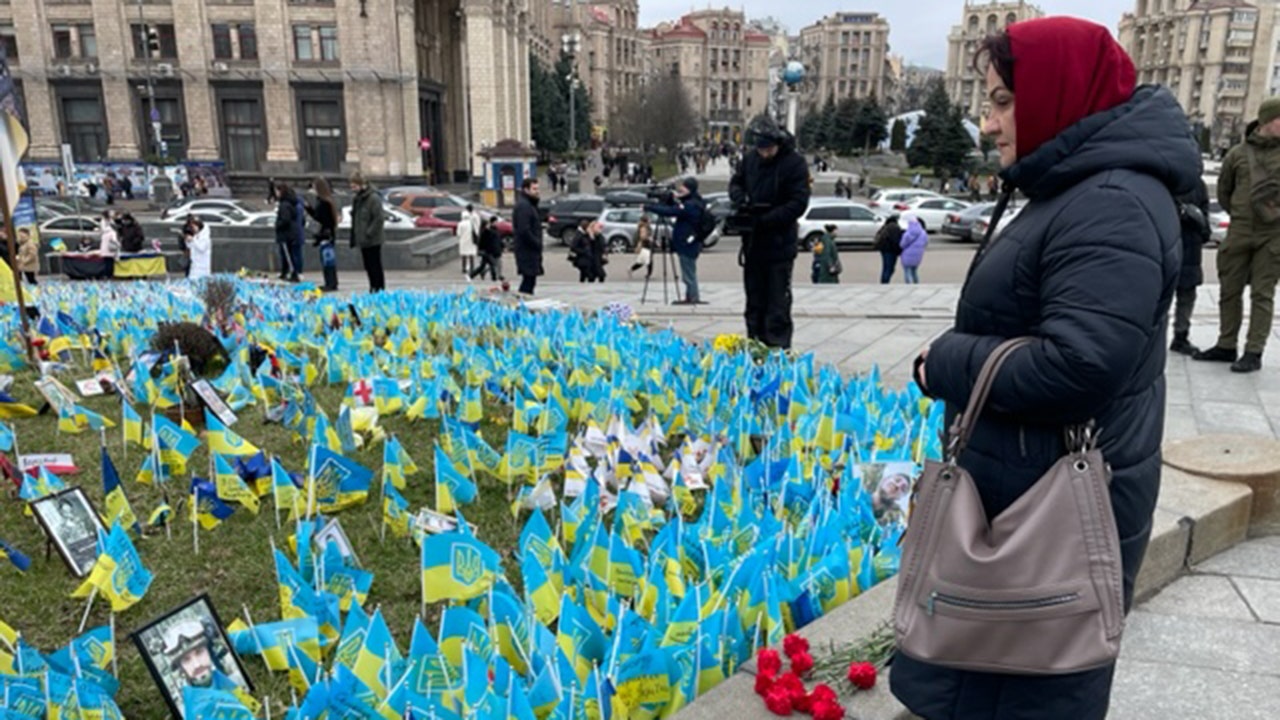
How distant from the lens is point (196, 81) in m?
47.0

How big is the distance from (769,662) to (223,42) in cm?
5261

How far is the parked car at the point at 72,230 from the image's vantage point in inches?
877

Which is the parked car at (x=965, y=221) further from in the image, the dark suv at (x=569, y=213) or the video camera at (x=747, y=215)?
the video camera at (x=747, y=215)

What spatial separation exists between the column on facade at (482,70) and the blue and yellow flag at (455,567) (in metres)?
50.2

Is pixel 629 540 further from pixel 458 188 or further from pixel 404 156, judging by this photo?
pixel 458 188

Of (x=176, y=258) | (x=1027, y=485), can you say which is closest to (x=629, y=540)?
(x=1027, y=485)

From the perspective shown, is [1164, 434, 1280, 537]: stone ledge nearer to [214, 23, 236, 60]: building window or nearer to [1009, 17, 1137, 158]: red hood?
[1009, 17, 1137, 158]: red hood

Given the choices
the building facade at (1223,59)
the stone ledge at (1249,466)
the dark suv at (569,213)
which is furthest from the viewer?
the building facade at (1223,59)

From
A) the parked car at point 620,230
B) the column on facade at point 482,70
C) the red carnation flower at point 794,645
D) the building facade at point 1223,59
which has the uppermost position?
the building facade at point 1223,59

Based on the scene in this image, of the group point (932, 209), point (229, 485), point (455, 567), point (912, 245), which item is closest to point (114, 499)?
point (229, 485)

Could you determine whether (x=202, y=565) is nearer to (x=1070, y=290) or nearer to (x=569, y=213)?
(x=1070, y=290)

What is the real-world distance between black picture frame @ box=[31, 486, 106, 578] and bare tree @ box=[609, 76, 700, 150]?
74.0 m

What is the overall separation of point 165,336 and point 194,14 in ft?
157

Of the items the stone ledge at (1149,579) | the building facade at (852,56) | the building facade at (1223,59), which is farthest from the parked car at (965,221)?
the building facade at (852,56)
